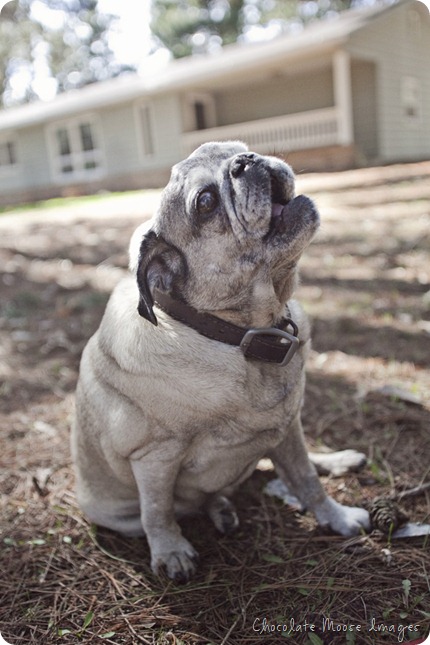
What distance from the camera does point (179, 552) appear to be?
7.95 ft

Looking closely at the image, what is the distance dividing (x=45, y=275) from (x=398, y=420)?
16.8 ft

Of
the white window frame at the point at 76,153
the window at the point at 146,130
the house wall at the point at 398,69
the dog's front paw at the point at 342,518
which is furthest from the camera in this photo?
the white window frame at the point at 76,153

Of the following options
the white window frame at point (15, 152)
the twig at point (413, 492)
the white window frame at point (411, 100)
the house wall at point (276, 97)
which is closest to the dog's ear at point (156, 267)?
the twig at point (413, 492)

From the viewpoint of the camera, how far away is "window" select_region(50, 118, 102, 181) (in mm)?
23078

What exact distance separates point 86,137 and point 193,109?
197 inches

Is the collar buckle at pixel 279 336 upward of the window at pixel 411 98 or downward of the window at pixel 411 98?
downward

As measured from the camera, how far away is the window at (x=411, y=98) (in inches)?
744

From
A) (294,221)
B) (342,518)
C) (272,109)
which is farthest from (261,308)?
(272,109)

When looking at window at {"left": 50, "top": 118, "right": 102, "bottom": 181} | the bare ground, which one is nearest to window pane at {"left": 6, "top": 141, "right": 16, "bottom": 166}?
window at {"left": 50, "top": 118, "right": 102, "bottom": 181}

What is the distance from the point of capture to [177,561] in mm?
A: 2387

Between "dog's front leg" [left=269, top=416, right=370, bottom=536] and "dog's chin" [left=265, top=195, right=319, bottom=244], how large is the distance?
861mm

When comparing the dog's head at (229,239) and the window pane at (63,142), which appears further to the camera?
the window pane at (63,142)

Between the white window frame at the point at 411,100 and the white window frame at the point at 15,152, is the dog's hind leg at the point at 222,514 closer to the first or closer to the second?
the white window frame at the point at 411,100

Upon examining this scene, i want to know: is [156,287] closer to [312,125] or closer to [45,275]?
[45,275]
